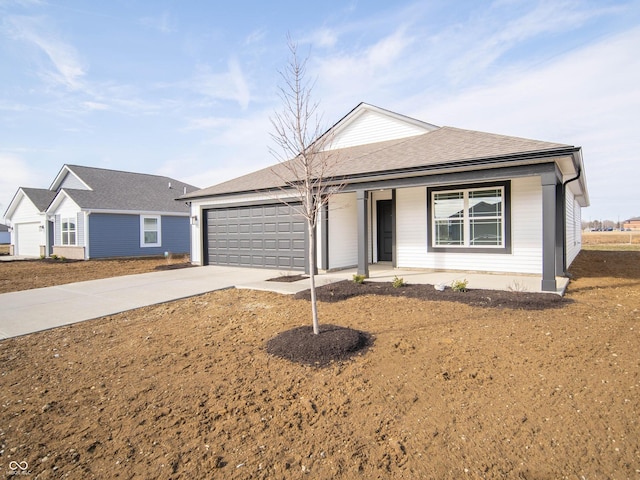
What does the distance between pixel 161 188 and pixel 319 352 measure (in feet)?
78.1

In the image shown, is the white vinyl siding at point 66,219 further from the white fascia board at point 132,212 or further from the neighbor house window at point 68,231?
the white fascia board at point 132,212

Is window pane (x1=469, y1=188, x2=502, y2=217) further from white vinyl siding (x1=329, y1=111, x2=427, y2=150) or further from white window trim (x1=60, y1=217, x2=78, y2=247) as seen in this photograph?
white window trim (x1=60, y1=217, x2=78, y2=247)

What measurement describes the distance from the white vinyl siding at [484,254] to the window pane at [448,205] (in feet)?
1.21

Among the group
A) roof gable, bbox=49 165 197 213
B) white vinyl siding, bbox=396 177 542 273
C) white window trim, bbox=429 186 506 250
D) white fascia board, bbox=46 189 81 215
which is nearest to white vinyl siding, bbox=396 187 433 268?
white vinyl siding, bbox=396 177 542 273

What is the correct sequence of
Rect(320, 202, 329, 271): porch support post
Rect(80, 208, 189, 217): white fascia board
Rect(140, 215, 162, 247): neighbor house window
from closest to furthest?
Rect(320, 202, 329, 271): porch support post, Rect(80, 208, 189, 217): white fascia board, Rect(140, 215, 162, 247): neighbor house window

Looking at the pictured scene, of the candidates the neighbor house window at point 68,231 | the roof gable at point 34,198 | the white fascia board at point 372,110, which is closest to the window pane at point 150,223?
the neighbor house window at point 68,231

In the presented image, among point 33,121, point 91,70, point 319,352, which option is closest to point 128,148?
point 33,121

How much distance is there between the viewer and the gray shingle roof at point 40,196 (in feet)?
75.9

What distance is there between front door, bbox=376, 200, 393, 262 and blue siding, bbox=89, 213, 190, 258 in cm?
1505

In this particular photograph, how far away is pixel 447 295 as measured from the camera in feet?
22.6

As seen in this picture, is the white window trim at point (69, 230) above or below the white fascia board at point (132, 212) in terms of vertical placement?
below

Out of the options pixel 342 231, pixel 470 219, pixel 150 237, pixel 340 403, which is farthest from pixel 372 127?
pixel 150 237

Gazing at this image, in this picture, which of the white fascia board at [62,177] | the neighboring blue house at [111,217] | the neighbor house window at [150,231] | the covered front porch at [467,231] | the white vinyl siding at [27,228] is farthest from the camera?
the white vinyl siding at [27,228]

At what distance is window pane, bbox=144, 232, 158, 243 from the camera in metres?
21.1
